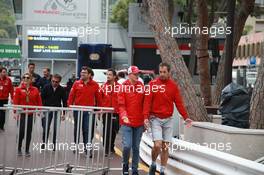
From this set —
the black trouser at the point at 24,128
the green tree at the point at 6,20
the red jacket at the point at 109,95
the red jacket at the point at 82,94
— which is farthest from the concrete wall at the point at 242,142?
the green tree at the point at 6,20

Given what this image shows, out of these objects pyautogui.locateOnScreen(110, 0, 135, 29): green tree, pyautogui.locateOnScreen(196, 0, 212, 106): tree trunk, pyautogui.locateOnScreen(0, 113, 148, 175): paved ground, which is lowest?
pyautogui.locateOnScreen(0, 113, 148, 175): paved ground

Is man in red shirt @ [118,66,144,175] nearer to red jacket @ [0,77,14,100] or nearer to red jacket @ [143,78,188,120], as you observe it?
red jacket @ [143,78,188,120]

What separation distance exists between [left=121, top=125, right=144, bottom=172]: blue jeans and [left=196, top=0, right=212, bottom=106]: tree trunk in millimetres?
9277

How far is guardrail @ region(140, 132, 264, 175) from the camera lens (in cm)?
664

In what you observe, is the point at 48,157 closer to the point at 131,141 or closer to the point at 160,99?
the point at 131,141

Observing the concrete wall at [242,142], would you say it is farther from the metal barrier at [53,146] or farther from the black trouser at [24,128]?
the black trouser at [24,128]

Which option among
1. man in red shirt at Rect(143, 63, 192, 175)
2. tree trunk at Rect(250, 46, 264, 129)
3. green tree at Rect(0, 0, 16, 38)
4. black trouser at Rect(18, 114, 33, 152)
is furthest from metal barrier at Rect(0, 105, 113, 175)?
green tree at Rect(0, 0, 16, 38)

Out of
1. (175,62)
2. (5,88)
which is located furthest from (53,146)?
(5,88)

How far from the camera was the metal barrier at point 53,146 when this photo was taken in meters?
9.46

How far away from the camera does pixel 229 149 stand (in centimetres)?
894

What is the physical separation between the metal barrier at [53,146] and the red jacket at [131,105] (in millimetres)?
482

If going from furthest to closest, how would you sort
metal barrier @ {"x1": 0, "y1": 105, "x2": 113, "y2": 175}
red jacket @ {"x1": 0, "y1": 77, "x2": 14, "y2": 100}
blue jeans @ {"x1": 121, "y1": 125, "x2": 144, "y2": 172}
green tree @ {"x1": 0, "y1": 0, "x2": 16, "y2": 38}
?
green tree @ {"x1": 0, "y1": 0, "x2": 16, "y2": 38} → red jacket @ {"x1": 0, "y1": 77, "x2": 14, "y2": 100} → blue jeans @ {"x1": 121, "y1": 125, "x2": 144, "y2": 172} → metal barrier @ {"x1": 0, "y1": 105, "x2": 113, "y2": 175}

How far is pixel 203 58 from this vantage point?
62.6 ft

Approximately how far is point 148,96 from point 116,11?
1415 inches
